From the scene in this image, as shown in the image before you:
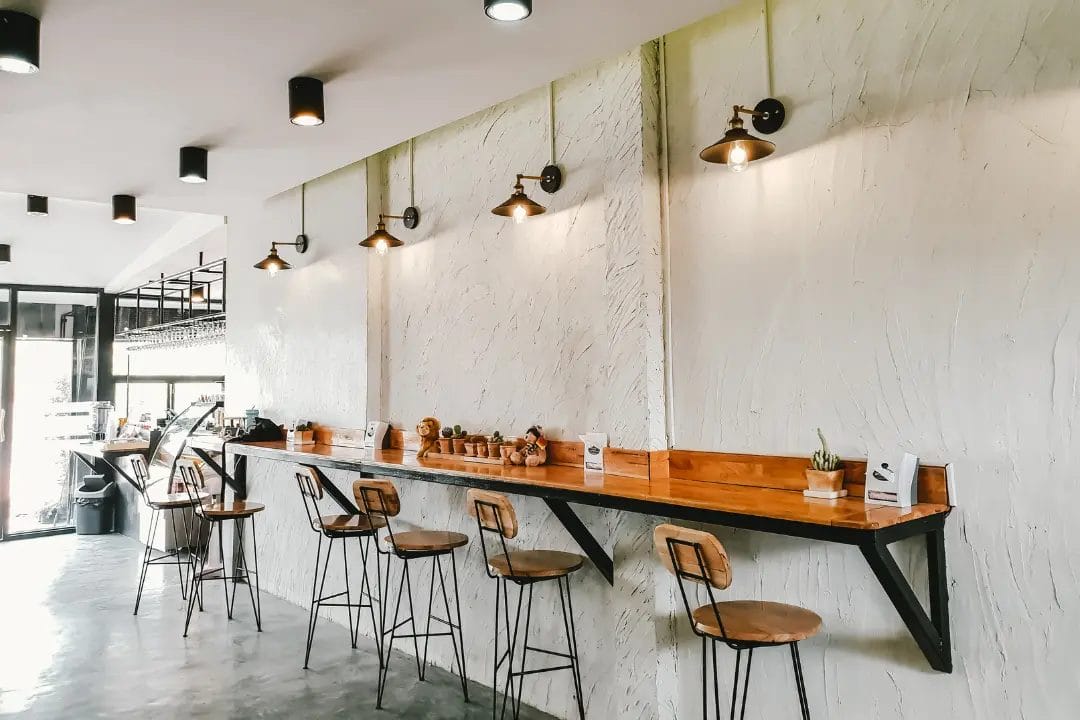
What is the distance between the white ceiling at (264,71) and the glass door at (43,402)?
13.9ft

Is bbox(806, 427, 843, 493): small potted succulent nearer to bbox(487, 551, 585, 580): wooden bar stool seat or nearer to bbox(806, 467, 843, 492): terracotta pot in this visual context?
bbox(806, 467, 843, 492): terracotta pot

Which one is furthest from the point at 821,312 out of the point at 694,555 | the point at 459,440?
the point at 459,440

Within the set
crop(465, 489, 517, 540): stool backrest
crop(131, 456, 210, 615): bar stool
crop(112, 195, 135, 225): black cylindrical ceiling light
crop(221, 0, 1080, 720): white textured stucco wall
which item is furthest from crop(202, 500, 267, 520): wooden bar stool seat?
crop(465, 489, 517, 540): stool backrest

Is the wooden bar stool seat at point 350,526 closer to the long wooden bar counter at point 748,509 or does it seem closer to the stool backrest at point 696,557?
the long wooden bar counter at point 748,509

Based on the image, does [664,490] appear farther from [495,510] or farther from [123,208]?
[123,208]

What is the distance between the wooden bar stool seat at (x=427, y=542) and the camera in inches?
140

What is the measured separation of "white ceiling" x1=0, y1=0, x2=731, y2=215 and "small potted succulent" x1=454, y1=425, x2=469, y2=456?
1.63m

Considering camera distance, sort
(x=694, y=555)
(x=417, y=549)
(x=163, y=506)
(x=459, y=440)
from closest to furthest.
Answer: (x=694, y=555), (x=417, y=549), (x=459, y=440), (x=163, y=506)

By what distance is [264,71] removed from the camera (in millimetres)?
3219

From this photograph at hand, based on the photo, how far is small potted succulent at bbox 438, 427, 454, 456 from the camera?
4.07m

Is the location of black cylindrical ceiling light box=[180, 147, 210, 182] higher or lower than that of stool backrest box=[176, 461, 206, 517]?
higher

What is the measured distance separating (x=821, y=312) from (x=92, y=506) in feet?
26.8

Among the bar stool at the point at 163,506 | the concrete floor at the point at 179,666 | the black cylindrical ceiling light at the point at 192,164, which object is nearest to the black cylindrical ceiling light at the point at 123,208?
the black cylindrical ceiling light at the point at 192,164

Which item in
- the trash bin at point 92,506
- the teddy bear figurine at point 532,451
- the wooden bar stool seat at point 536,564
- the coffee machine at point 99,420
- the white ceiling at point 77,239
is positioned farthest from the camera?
the coffee machine at point 99,420
